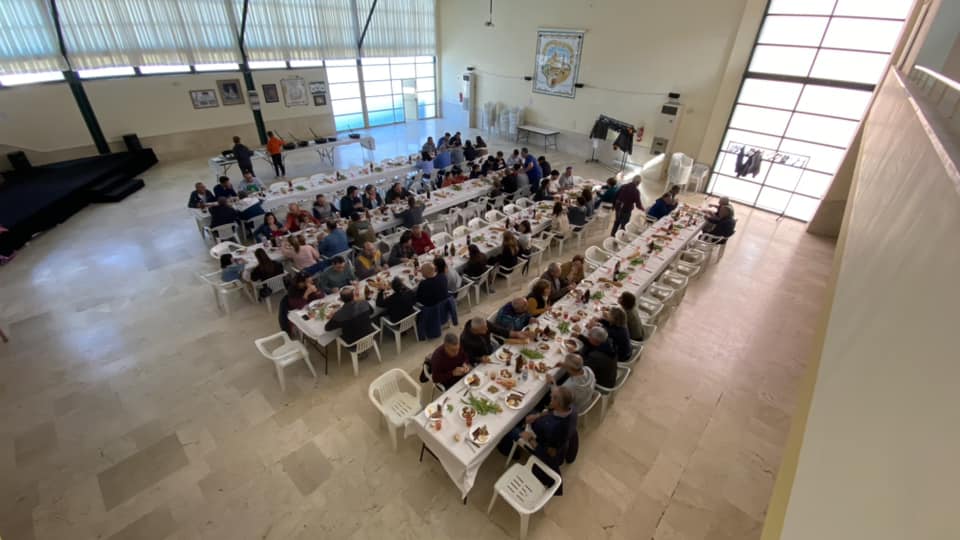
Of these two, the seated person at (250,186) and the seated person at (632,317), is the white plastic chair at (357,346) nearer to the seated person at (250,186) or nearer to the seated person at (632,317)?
the seated person at (632,317)

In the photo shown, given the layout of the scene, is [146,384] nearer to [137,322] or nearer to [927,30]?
[137,322]

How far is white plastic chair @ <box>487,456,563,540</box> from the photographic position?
4.18 metres

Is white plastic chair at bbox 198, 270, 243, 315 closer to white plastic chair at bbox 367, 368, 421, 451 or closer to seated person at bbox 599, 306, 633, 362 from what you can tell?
white plastic chair at bbox 367, 368, 421, 451

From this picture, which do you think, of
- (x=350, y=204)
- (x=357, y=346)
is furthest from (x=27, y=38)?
(x=357, y=346)

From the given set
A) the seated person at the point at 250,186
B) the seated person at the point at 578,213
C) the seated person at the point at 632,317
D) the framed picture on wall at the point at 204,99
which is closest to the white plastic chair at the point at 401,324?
the seated person at the point at 632,317

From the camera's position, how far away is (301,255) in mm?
7734

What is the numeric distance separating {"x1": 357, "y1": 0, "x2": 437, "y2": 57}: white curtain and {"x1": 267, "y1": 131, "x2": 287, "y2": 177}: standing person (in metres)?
7.62

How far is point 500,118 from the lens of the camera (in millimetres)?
18719

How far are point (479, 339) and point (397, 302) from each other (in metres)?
1.64

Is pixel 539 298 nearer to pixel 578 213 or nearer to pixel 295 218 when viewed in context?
pixel 578 213

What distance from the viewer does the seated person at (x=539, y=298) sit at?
20.8ft

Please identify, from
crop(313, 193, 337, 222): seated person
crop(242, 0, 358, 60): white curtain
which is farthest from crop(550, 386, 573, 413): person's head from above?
crop(242, 0, 358, 60): white curtain

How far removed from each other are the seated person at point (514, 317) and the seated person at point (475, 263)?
152 centimetres

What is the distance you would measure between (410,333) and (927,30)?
10877 mm
